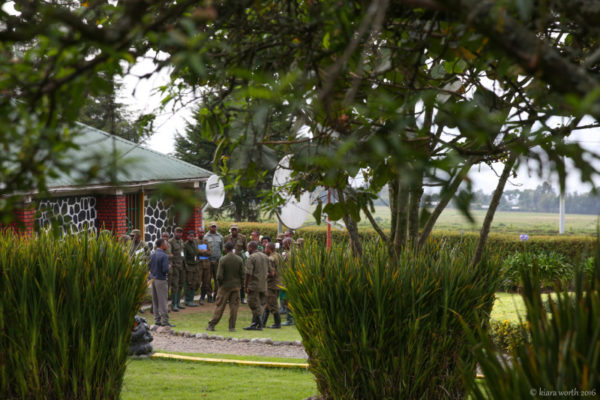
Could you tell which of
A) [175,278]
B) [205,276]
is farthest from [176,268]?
[205,276]

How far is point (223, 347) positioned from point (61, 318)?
6.52m

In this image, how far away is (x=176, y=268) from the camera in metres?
14.3

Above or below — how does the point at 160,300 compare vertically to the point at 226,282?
below

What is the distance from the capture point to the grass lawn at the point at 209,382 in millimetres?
7242

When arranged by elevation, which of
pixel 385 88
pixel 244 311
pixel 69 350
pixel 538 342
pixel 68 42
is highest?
pixel 385 88

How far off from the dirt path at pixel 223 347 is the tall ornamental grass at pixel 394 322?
536 cm

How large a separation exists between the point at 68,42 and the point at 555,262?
17.6 meters

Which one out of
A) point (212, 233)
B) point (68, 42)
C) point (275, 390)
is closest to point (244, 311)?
point (212, 233)

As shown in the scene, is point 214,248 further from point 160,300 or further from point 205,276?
point 160,300

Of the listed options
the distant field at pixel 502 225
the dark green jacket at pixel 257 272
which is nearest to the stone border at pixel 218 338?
the dark green jacket at pixel 257 272

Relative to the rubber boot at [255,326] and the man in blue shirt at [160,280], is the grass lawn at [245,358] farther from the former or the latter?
the rubber boot at [255,326]

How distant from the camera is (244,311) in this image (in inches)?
603

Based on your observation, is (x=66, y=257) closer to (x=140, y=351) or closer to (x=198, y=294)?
(x=140, y=351)

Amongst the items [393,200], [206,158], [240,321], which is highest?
[206,158]
